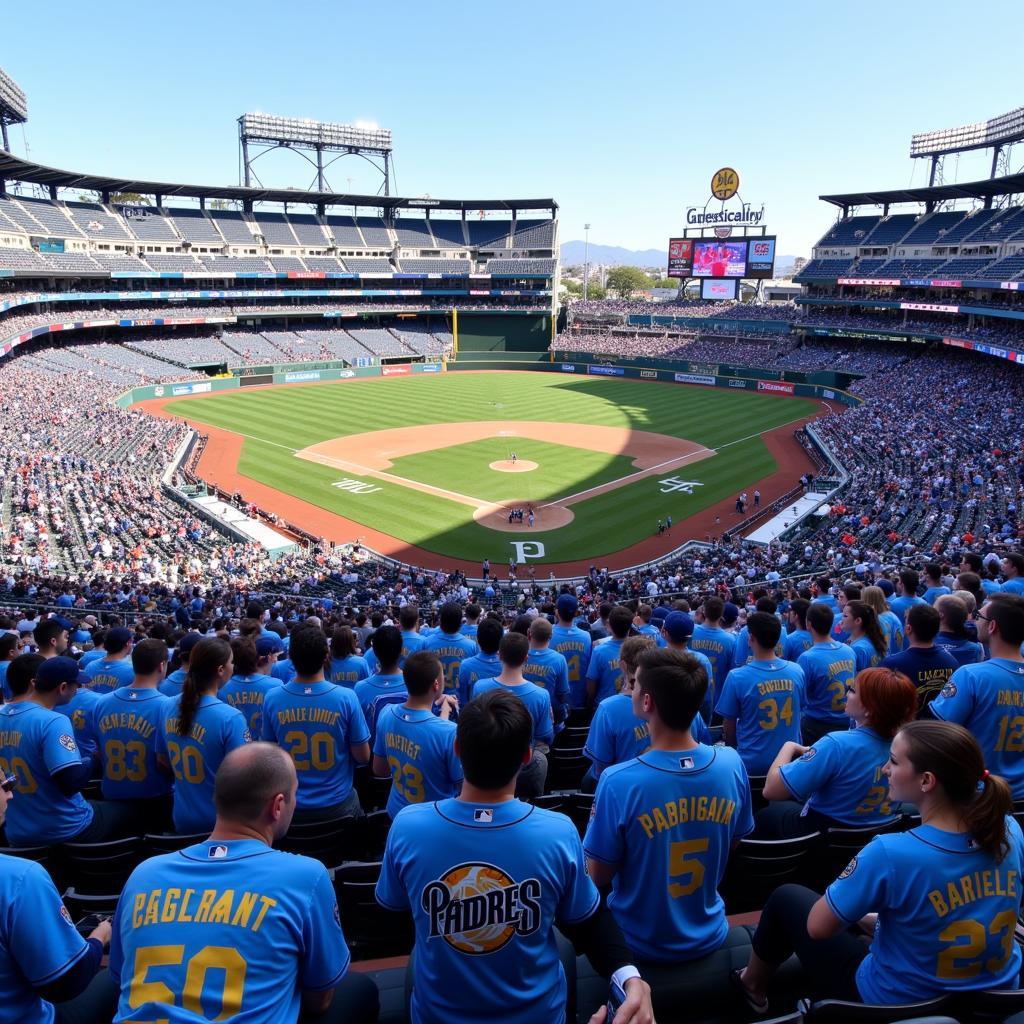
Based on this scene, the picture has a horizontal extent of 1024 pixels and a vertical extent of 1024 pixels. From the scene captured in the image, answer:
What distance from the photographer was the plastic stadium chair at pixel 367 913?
165 inches

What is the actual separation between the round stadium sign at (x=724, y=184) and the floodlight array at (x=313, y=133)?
41.0 meters

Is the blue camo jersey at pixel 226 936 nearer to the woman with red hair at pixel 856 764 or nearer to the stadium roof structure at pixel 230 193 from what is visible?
the woman with red hair at pixel 856 764

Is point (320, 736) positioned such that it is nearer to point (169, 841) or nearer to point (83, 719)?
point (169, 841)

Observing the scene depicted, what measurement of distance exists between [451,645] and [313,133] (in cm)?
9334

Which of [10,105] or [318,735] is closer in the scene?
[318,735]

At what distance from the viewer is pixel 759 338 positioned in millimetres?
76562

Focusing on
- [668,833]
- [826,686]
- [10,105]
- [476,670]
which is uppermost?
[10,105]

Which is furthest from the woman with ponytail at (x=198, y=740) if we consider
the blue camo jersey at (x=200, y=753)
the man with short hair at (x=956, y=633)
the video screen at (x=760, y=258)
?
the video screen at (x=760, y=258)

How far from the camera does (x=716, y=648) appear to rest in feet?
28.6

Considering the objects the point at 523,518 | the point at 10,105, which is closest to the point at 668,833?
the point at 523,518

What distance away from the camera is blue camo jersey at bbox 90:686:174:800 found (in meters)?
5.75

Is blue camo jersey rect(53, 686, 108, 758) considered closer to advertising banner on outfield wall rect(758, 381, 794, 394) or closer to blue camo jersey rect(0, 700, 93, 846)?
blue camo jersey rect(0, 700, 93, 846)

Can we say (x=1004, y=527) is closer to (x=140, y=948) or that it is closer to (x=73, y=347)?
(x=140, y=948)

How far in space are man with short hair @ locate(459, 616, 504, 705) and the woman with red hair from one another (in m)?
3.31
